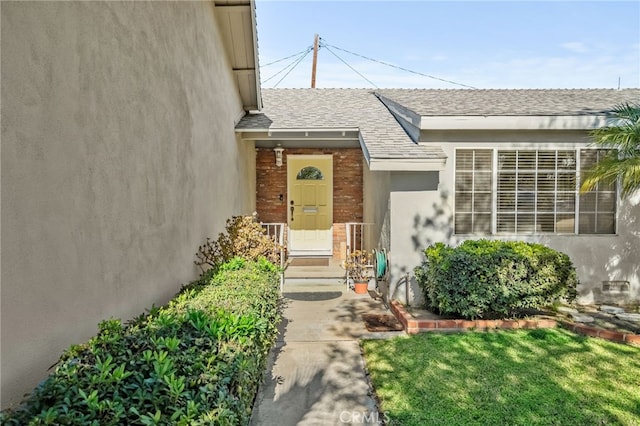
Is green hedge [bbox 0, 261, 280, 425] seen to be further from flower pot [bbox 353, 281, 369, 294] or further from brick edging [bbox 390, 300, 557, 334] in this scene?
flower pot [bbox 353, 281, 369, 294]

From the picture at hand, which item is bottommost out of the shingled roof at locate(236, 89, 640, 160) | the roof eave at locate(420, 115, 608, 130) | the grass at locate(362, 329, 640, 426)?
the grass at locate(362, 329, 640, 426)

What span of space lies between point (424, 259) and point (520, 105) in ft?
12.4

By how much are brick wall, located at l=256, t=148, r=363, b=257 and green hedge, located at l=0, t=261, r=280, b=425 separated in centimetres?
866

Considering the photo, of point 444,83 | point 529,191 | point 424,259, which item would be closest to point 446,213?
point 424,259

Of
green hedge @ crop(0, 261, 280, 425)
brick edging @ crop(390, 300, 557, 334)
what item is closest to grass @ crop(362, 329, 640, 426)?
brick edging @ crop(390, 300, 557, 334)

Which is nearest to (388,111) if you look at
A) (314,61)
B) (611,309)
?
(611,309)

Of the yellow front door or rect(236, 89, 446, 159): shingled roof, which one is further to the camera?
the yellow front door

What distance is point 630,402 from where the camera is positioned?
375 centimetres

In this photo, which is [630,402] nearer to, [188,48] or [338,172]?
[188,48]

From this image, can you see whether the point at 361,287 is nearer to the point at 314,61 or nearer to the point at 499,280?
the point at 499,280

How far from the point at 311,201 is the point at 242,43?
17.8 ft

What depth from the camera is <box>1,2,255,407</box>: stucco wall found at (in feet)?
7.26

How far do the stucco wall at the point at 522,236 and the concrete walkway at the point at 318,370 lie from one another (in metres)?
1.49

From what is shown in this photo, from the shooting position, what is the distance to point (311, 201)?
40.6 feet
